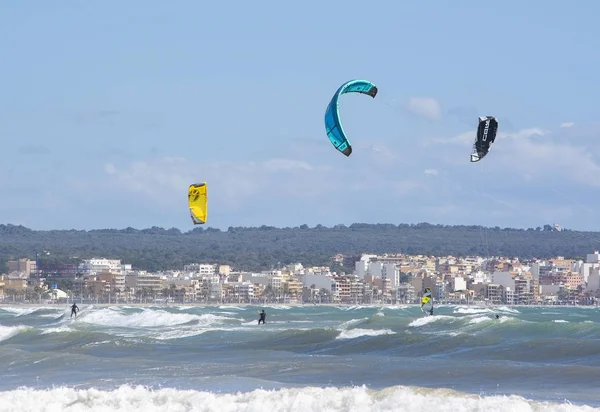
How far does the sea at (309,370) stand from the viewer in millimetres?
17062

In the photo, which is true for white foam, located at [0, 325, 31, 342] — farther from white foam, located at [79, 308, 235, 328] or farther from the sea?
white foam, located at [79, 308, 235, 328]

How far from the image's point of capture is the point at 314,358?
89.1ft

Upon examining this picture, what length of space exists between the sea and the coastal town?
99.9 metres

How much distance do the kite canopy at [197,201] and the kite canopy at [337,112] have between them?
5191 millimetres

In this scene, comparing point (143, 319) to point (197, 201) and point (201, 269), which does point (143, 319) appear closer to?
point (197, 201)

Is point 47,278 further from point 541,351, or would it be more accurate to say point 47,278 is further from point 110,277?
point 541,351

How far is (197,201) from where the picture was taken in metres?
27.0

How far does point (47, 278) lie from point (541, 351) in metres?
133

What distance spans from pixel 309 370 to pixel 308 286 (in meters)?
128

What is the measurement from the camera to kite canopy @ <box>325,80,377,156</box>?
2159cm

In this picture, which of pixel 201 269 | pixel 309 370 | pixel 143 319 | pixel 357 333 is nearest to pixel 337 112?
pixel 309 370

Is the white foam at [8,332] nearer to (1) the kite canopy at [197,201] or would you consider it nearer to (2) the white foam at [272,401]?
(1) the kite canopy at [197,201]

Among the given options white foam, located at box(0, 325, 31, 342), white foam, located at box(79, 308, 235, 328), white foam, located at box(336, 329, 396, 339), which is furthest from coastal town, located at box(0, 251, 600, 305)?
white foam, located at box(336, 329, 396, 339)

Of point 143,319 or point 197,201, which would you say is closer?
point 197,201
